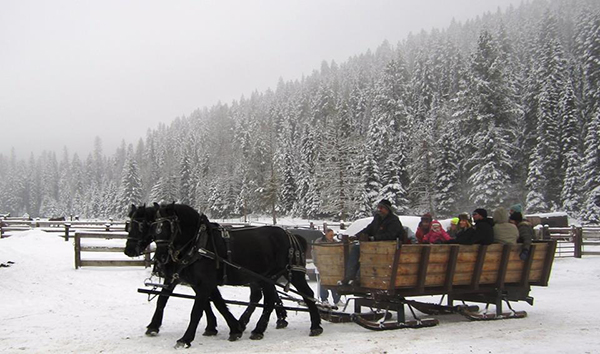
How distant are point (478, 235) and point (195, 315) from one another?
567 cm

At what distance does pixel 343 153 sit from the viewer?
46.5 m

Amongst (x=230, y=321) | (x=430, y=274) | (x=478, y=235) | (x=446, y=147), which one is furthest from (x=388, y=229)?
(x=446, y=147)

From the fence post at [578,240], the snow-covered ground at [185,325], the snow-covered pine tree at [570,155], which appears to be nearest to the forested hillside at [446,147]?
the snow-covered pine tree at [570,155]

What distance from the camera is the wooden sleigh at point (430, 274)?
870 cm

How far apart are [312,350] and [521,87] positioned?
57.8 meters

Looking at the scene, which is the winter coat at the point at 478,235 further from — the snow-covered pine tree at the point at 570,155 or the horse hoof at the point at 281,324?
the snow-covered pine tree at the point at 570,155

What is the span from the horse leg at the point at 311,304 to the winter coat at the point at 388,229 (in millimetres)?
1535

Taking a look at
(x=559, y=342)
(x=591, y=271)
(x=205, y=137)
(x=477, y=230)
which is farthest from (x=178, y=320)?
(x=205, y=137)

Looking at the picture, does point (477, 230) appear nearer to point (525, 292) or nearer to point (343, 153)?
point (525, 292)

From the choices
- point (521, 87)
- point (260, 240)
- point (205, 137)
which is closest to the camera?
point (260, 240)

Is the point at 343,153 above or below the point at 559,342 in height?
above

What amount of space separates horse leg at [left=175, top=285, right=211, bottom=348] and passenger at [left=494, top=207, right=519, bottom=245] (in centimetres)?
610

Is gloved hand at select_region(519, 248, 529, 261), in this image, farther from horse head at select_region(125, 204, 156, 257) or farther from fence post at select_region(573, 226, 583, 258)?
fence post at select_region(573, 226, 583, 258)

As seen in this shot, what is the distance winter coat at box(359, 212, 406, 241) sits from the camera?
29.3ft
